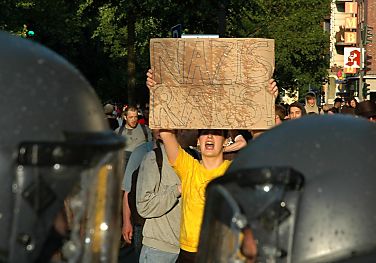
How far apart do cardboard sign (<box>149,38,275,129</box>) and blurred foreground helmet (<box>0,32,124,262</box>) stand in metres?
3.47

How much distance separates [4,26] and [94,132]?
94.8ft

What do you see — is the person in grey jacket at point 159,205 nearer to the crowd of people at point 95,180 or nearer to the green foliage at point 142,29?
the crowd of people at point 95,180

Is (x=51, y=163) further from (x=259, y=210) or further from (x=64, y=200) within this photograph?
(x=259, y=210)

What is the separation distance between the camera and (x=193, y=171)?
21.5ft

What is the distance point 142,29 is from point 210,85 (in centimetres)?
2594

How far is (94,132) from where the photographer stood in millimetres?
2848

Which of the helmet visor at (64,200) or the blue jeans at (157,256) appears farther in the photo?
the blue jeans at (157,256)

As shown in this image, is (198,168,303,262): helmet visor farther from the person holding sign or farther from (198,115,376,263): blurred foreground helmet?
the person holding sign

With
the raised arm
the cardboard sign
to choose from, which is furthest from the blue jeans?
the cardboard sign

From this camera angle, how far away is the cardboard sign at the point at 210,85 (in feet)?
21.0

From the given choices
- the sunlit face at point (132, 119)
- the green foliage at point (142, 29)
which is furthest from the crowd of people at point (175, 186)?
the green foliage at point (142, 29)

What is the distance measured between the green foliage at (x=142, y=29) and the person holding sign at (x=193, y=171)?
13.0 meters

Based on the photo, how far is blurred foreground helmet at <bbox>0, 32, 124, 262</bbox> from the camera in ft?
8.59

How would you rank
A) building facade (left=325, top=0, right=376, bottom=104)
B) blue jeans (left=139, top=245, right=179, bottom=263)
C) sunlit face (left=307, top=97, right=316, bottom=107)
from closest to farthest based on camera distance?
blue jeans (left=139, top=245, right=179, bottom=263), sunlit face (left=307, top=97, right=316, bottom=107), building facade (left=325, top=0, right=376, bottom=104)
